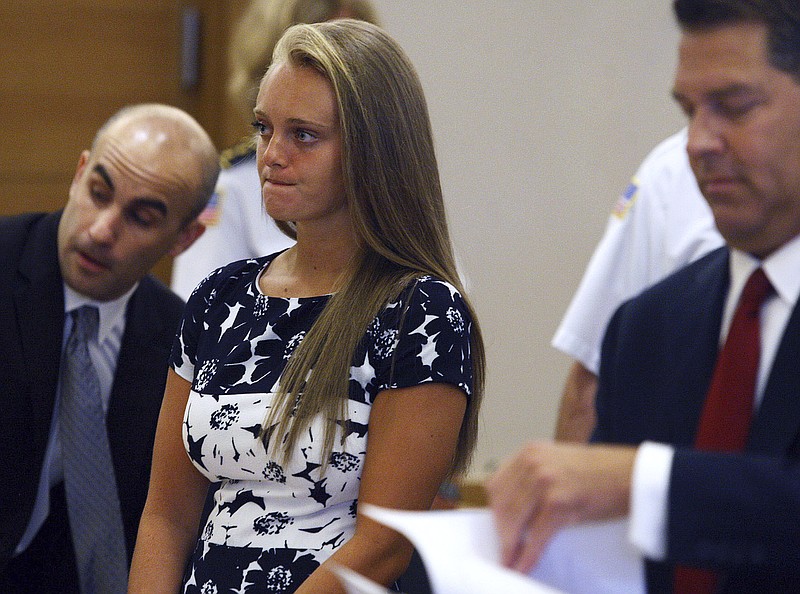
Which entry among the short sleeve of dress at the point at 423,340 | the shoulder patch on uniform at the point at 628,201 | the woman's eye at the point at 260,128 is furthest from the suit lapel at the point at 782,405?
the shoulder patch on uniform at the point at 628,201

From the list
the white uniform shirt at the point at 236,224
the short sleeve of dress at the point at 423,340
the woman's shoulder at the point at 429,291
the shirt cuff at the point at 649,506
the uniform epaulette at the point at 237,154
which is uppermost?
the shirt cuff at the point at 649,506

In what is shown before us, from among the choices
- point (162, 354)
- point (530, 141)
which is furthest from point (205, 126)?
point (162, 354)

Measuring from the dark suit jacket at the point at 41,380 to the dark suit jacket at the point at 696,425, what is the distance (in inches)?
40.3

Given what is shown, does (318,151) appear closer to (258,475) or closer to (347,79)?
(347,79)

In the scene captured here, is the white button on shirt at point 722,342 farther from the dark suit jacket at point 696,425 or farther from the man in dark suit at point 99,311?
the man in dark suit at point 99,311

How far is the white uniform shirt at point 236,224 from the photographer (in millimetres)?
2525

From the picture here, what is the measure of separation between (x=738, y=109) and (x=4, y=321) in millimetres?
1407

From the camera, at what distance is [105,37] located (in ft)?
12.5

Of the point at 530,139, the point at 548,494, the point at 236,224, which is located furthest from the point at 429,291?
the point at 530,139

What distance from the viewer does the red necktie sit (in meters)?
1.05

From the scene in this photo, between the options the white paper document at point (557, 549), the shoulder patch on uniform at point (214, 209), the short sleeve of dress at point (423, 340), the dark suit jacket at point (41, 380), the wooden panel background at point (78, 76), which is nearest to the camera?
the white paper document at point (557, 549)

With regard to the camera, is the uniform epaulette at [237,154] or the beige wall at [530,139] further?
the beige wall at [530,139]

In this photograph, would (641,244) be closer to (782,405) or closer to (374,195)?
(374,195)

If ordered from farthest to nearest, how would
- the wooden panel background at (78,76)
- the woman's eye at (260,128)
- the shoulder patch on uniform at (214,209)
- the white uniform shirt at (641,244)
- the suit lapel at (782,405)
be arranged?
the wooden panel background at (78,76)
the shoulder patch on uniform at (214,209)
the white uniform shirt at (641,244)
the woman's eye at (260,128)
the suit lapel at (782,405)
